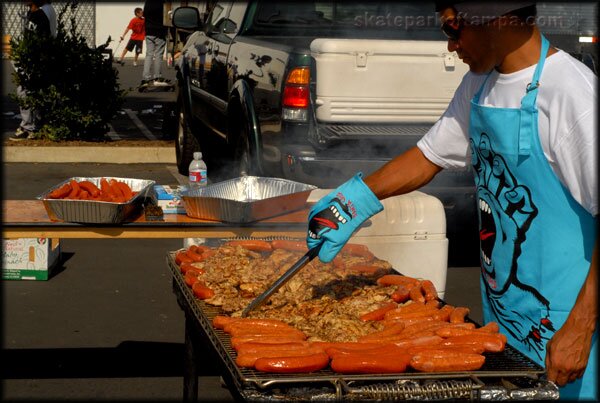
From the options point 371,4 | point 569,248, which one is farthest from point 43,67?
point 569,248

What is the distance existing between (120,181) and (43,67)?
7.99 metres

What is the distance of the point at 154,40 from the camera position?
23.2 m

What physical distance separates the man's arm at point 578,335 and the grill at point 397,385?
0.12m

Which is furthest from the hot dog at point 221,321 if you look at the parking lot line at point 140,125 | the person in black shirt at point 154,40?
the person in black shirt at point 154,40

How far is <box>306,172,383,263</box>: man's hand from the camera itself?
12.1 feet

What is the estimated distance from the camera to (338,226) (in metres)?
3.68

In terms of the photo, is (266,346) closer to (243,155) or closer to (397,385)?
(397,385)

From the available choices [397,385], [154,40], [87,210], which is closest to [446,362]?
[397,385]

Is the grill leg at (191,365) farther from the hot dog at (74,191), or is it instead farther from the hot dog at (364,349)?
the hot dog at (364,349)

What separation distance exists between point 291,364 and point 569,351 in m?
0.89

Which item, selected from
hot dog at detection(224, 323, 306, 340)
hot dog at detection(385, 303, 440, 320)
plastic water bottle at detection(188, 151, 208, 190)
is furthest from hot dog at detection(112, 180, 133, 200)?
hot dog at detection(385, 303, 440, 320)

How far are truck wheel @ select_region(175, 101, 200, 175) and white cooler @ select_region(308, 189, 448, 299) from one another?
18.9ft

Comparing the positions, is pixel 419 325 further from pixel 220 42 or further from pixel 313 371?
pixel 220 42

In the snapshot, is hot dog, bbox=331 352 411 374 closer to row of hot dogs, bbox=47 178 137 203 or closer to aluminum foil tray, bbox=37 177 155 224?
aluminum foil tray, bbox=37 177 155 224
